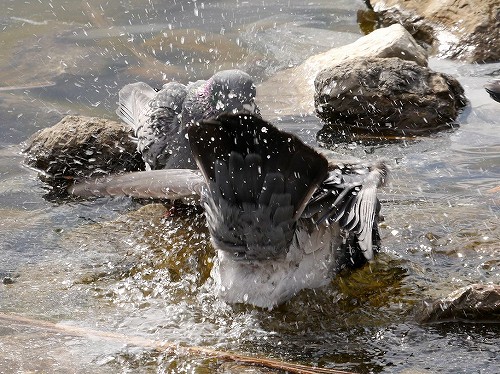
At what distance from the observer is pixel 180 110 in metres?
6.47

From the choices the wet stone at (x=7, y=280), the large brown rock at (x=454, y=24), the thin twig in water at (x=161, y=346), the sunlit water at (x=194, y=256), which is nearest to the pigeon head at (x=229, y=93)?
the sunlit water at (x=194, y=256)

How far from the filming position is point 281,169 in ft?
12.8

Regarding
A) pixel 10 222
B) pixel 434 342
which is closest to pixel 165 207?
pixel 10 222

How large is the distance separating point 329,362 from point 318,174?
32.1 inches

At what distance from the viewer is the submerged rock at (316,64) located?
7.30m

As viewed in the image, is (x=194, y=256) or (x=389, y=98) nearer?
(x=194, y=256)

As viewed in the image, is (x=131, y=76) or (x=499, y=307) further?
(x=131, y=76)

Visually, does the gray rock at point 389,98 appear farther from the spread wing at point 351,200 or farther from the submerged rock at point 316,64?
the spread wing at point 351,200

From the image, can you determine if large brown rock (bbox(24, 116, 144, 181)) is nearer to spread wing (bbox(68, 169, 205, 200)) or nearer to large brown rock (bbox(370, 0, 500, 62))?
spread wing (bbox(68, 169, 205, 200))

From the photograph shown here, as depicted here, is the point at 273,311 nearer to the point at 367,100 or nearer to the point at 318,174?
the point at 318,174

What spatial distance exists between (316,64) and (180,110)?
6.36ft

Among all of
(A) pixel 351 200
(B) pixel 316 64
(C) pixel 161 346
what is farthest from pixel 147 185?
(B) pixel 316 64

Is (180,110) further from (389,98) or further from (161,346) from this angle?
(161,346)

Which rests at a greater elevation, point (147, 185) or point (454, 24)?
point (147, 185)
